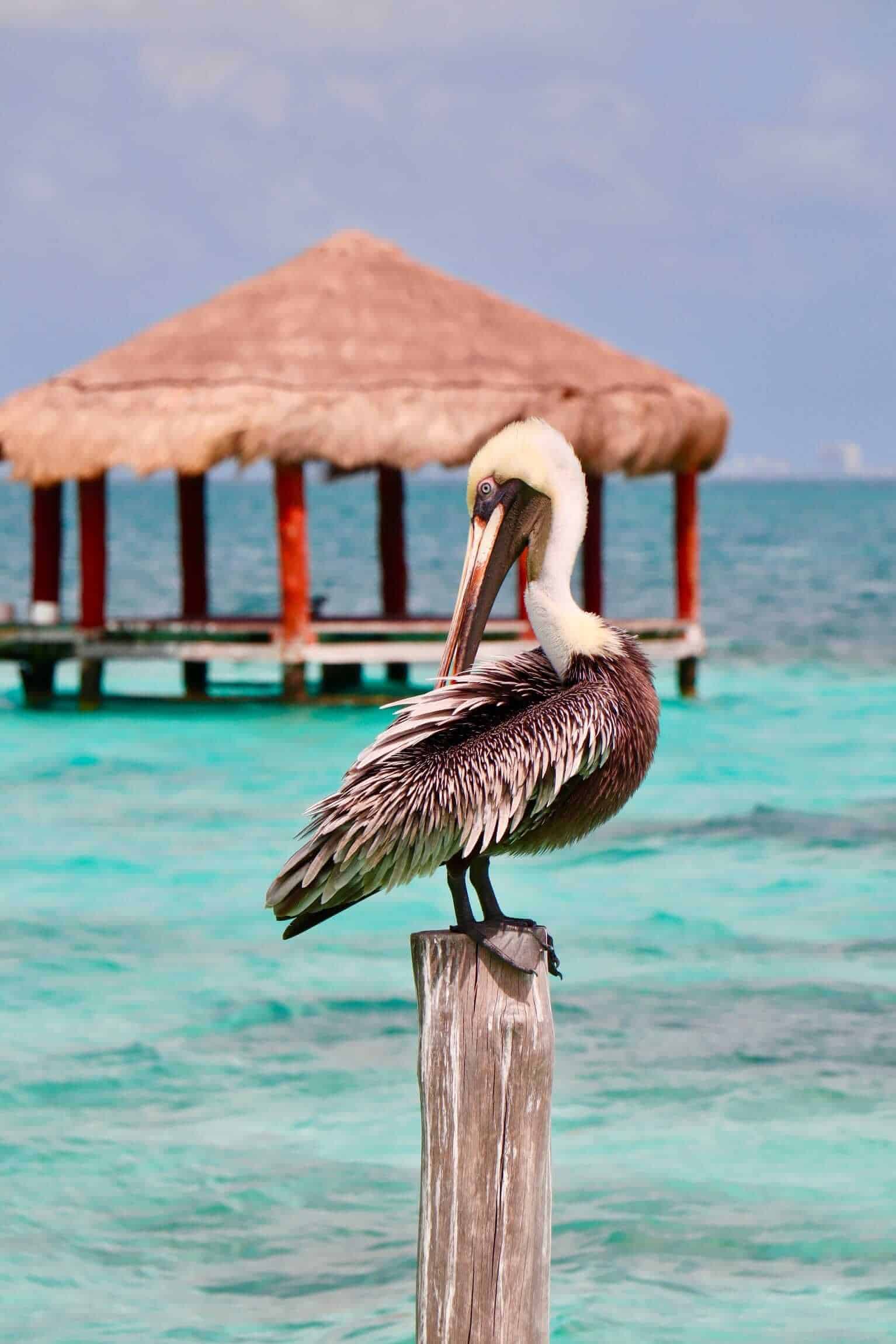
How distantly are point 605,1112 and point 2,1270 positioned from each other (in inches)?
84.0

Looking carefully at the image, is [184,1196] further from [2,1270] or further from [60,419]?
[60,419]

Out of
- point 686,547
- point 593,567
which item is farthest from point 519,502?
point 593,567

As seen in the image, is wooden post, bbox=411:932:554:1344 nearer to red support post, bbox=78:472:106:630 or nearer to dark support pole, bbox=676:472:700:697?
red support post, bbox=78:472:106:630

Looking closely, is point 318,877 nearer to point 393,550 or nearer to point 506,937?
point 506,937

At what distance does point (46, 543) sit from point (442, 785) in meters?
14.6

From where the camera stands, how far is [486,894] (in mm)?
3629

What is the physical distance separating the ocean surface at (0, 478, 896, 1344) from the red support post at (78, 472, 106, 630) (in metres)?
1.11

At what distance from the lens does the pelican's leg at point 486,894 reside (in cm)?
350

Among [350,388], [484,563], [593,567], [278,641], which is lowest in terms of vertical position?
[278,641]

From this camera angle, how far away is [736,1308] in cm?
575

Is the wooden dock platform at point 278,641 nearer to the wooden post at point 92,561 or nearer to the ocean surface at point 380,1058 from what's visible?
A: the wooden post at point 92,561

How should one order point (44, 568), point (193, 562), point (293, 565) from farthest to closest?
point (193, 562) < point (44, 568) < point (293, 565)

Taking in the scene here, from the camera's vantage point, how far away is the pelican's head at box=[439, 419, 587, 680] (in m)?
3.79

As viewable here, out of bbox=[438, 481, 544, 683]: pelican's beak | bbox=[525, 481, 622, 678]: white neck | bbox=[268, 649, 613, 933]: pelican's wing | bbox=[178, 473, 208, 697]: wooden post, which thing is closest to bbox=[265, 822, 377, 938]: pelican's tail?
bbox=[268, 649, 613, 933]: pelican's wing
